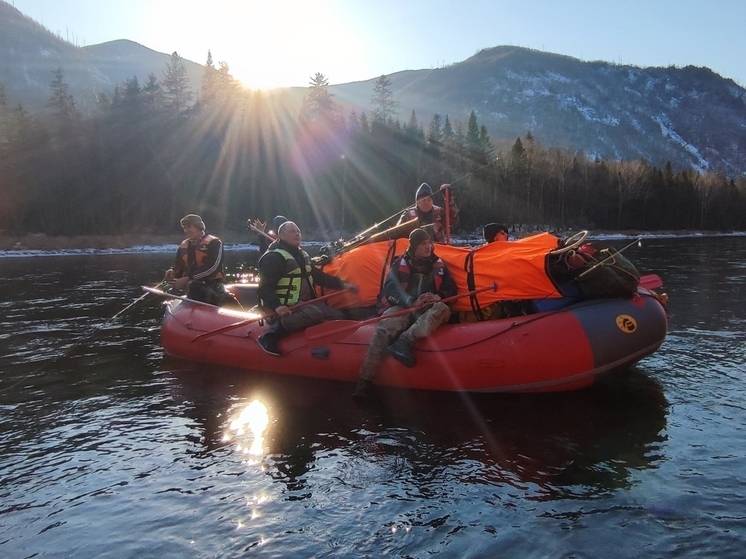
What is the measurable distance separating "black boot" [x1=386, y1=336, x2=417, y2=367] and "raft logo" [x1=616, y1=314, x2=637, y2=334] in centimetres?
250

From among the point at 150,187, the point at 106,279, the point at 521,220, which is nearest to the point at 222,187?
the point at 150,187

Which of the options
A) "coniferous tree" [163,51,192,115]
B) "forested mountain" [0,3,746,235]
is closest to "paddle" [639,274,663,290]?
"forested mountain" [0,3,746,235]

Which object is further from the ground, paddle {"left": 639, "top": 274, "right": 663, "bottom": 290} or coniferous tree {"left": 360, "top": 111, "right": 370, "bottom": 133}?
coniferous tree {"left": 360, "top": 111, "right": 370, "bottom": 133}

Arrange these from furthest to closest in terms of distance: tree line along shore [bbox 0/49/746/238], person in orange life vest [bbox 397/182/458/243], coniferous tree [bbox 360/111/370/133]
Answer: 1. coniferous tree [bbox 360/111/370/133]
2. tree line along shore [bbox 0/49/746/238]
3. person in orange life vest [bbox 397/182/458/243]

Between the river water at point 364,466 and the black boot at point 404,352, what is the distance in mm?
535

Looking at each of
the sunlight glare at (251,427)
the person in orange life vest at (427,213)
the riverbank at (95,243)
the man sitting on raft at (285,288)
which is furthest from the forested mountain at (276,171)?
the sunlight glare at (251,427)

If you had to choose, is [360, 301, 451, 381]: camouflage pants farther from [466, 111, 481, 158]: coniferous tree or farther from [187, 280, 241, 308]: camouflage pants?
[466, 111, 481, 158]: coniferous tree

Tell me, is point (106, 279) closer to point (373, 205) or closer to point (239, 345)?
point (239, 345)

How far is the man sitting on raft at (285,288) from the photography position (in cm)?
830

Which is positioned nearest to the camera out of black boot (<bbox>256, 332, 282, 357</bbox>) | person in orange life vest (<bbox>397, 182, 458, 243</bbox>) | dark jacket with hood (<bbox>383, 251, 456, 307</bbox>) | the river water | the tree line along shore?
the river water

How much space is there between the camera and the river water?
4.47 metres

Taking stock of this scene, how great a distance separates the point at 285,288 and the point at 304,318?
511 mm

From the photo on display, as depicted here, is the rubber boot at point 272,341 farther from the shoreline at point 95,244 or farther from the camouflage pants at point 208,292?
the shoreline at point 95,244

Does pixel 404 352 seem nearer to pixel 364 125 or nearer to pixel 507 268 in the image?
pixel 507 268
